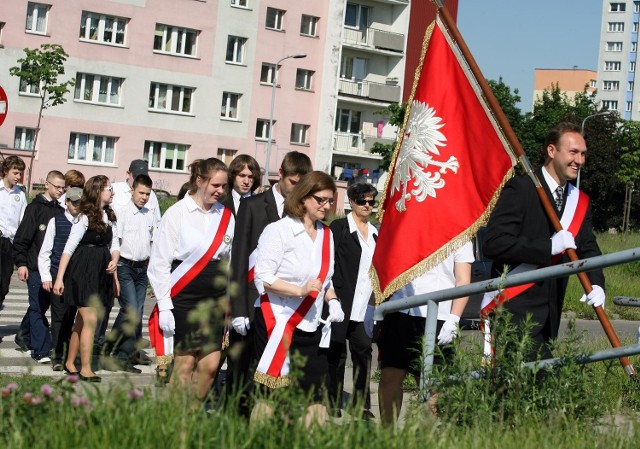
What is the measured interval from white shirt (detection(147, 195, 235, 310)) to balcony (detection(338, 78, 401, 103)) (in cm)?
6052

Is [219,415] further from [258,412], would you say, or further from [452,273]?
[452,273]

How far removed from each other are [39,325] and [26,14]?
4526 cm

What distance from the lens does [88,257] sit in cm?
1134

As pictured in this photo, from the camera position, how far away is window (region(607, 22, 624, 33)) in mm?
159625

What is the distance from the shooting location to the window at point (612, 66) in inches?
6299

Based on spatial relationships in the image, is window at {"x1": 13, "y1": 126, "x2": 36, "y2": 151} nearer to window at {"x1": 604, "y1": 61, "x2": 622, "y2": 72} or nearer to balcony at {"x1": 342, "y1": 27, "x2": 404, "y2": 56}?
balcony at {"x1": 342, "y1": 27, "x2": 404, "y2": 56}

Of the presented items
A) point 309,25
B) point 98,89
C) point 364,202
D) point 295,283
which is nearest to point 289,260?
point 295,283

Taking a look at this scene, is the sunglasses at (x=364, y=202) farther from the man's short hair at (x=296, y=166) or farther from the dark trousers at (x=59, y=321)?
the dark trousers at (x=59, y=321)

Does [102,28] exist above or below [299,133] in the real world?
above

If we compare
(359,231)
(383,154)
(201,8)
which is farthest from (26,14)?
(359,231)

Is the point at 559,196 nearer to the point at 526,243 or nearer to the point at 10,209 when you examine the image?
the point at 526,243

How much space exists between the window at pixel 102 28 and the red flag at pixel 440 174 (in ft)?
168

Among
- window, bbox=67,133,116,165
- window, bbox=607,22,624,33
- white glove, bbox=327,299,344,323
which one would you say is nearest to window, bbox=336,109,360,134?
window, bbox=67,133,116,165

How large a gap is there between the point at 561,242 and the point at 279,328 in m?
1.72
